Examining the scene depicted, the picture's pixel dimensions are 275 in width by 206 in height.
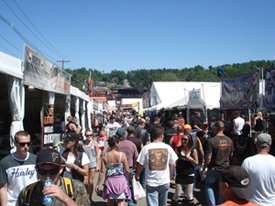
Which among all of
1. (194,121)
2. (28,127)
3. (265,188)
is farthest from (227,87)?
(265,188)

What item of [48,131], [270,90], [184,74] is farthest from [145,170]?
[184,74]

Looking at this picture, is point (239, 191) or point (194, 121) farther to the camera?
point (194, 121)

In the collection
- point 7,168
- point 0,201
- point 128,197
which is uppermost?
point 7,168

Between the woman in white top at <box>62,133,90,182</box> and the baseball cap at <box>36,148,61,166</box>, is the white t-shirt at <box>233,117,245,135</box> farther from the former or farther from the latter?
the baseball cap at <box>36,148,61,166</box>

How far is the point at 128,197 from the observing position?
6.07 m

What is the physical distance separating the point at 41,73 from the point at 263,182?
27.4ft

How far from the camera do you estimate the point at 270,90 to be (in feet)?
29.7

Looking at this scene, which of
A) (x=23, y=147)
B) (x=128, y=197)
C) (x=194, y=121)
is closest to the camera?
(x=23, y=147)

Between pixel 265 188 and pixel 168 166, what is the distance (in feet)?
7.08

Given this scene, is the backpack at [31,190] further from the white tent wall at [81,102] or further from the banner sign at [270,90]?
the white tent wall at [81,102]

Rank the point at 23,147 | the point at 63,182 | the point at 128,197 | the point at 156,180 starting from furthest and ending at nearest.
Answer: the point at 128,197
the point at 156,180
the point at 23,147
the point at 63,182

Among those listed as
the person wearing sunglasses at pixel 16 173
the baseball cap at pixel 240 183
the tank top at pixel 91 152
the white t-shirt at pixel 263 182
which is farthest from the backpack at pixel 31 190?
the tank top at pixel 91 152

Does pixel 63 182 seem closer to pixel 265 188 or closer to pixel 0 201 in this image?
pixel 0 201

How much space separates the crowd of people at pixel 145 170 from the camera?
8.52ft
